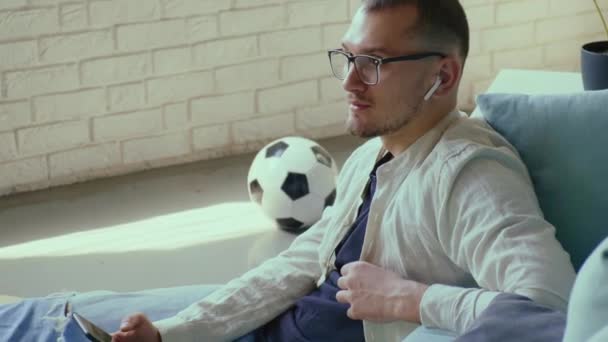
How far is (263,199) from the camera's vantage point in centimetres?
332

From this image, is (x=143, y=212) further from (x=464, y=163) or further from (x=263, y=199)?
(x=464, y=163)

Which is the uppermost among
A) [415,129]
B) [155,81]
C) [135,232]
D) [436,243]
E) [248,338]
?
[415,129]

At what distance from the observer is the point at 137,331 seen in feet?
5.68

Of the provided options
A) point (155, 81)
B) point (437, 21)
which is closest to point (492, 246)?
point (437, 21)

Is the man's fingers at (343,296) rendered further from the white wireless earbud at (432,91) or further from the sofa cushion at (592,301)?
the sofa cushion at (592,301)

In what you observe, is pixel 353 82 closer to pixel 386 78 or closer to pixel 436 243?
pixel 386 78

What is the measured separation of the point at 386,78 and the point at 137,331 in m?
0.57

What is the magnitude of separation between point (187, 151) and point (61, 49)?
0.62m

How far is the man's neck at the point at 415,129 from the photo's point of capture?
174cm

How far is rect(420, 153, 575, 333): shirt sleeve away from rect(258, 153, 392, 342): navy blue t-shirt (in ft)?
0.76

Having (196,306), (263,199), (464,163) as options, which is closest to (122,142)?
(263,199)

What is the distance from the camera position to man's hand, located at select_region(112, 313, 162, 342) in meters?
1.72

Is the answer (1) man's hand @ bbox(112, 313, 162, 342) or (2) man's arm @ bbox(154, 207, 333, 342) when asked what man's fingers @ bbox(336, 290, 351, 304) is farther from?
(1) man's hand @ bbox(112, 313, 162, 342)

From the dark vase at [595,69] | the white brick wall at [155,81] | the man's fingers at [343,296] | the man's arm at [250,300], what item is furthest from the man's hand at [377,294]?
the white brick wall at [155,81]
